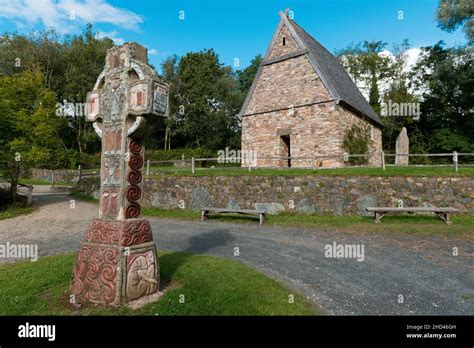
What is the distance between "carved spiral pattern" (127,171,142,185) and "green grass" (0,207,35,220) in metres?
12.7

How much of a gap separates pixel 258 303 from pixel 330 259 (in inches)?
124

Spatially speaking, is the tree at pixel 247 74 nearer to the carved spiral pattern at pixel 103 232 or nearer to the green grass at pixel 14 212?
the green grass at pixel 14 212

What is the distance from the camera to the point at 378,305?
4.35 meters

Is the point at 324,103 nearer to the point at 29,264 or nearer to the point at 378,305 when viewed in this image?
the point at 378,305

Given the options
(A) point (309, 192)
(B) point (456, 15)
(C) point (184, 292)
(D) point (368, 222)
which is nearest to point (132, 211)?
(C) point (184, 292)

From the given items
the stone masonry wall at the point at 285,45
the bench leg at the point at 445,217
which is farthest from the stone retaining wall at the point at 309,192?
the stone masonry wall at the point at 285,45

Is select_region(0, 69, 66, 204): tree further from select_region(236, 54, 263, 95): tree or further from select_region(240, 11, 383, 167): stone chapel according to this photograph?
select_region(236, 54, 263, 95): tree

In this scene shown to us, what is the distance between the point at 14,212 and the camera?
14312 mm

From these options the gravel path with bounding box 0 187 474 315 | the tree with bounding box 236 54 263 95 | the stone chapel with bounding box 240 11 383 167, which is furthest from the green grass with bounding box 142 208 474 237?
the tree with bounding box 236 54 263 95

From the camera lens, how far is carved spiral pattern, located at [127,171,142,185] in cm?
445

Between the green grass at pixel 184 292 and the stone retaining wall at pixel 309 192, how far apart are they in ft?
24.9

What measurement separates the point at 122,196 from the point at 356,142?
16338 millimetres

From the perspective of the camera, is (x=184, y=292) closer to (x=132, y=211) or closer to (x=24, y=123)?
(x=132, y=211)
